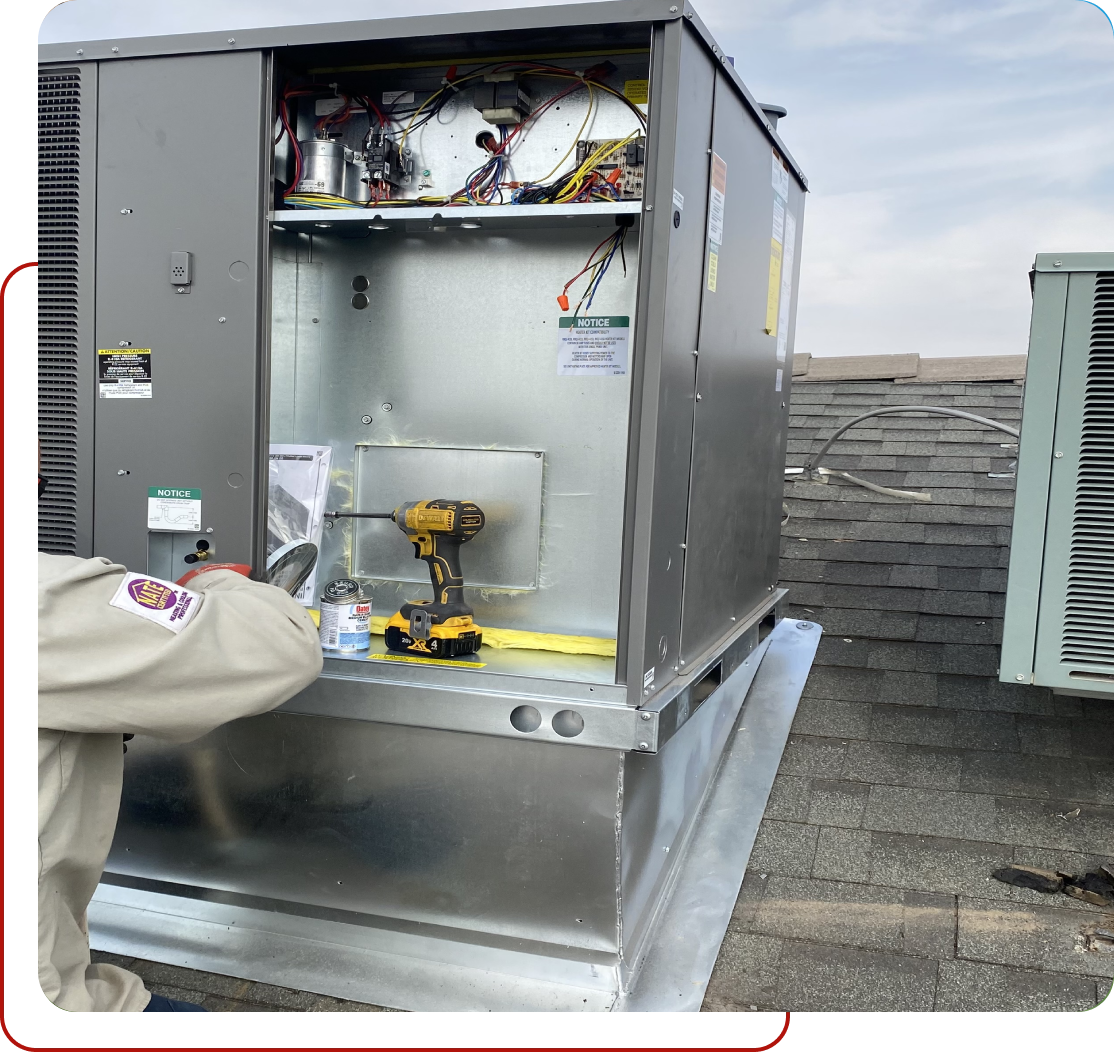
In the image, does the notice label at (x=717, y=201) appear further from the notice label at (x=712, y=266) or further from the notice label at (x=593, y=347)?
the notice label at (x=593, y=347)

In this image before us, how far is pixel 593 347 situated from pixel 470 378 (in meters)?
0.33

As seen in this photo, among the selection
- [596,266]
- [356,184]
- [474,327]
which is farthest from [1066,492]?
[356,184]

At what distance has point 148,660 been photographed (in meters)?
1.53

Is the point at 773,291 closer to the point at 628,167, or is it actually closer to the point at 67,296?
the point at 628,167

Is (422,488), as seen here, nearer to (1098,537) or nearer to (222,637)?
(222,637)

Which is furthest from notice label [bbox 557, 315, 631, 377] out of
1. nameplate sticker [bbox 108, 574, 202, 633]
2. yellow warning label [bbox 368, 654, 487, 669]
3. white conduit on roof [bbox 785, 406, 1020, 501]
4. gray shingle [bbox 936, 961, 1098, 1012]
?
white conduit on roof [bbox 785, 406, 1020, 501]

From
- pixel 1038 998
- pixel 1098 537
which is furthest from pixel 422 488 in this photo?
pixel 1038 998

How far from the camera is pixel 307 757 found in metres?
2.29

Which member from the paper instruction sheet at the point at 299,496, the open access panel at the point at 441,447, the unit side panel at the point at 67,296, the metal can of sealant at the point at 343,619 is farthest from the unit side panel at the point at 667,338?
the unit side panel at the point at 67,296

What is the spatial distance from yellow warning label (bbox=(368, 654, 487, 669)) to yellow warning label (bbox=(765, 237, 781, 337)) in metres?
1.41

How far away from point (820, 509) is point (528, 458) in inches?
80.1

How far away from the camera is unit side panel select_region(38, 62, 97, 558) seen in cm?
222

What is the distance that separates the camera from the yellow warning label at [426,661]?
216 cm

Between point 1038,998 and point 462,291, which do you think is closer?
point 1038,998
